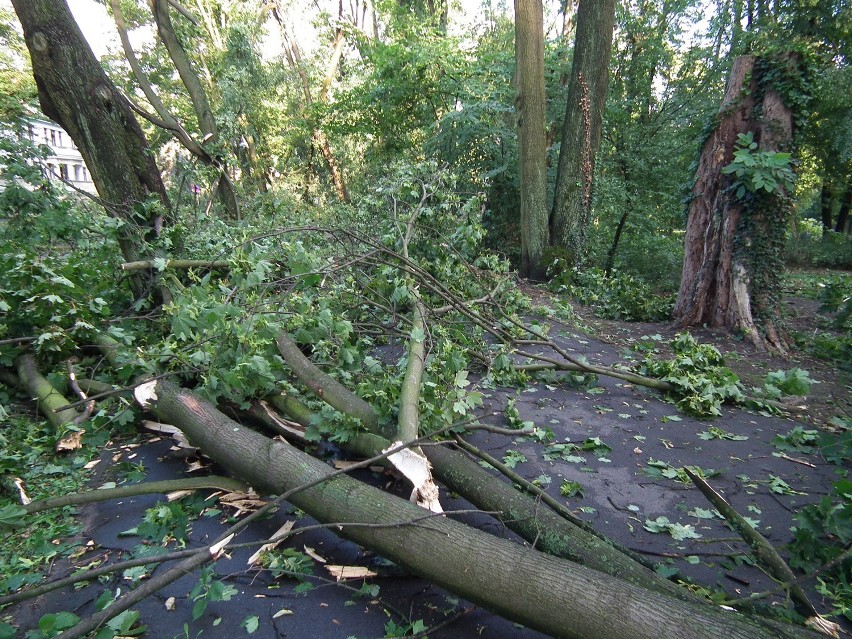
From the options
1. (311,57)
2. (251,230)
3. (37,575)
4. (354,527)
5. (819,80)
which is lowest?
(37,575)

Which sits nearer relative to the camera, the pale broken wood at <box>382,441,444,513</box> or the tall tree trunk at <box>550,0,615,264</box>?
the pale broken wood at <box>382,441,444,513</box>

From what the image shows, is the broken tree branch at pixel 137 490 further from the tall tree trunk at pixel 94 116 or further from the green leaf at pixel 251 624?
the tall tree trunk at pixel 94 116

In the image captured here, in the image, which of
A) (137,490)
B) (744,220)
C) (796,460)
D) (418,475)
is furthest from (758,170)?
(137,490)

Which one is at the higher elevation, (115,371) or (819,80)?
(819,80)

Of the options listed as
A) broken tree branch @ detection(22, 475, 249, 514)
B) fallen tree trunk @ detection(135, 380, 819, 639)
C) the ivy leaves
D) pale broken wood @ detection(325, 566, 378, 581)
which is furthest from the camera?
the ivy leaves

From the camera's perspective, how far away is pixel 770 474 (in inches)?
125

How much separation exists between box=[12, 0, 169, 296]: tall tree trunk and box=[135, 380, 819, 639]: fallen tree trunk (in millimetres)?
3764

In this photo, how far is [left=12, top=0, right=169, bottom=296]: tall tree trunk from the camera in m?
5.01

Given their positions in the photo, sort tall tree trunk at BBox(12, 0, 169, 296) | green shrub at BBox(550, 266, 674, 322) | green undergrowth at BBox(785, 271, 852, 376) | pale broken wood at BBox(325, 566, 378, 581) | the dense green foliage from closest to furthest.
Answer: pale broken wood at BBox(325, 566, 378, 581), green undergrowth at BBox(785, 271, 852, 376), the dense green foliage, tall tree trunk at BBox(12, 0, 169, 296), green shrub at BBox(550, 266, 674, 322)

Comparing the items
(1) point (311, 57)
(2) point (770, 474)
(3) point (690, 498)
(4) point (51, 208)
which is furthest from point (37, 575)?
(1) point (311, 57)

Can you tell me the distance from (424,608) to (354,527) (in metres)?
0.43

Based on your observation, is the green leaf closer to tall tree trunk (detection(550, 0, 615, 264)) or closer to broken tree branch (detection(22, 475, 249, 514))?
broken tree branch (detection(22, 475, 249, 514))

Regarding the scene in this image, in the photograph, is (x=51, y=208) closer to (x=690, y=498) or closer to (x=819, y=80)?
(x=690, y=498)

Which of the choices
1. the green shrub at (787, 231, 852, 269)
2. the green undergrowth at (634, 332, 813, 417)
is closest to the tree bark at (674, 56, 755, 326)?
the green undergrowth at (634, 332, 813, 417)
